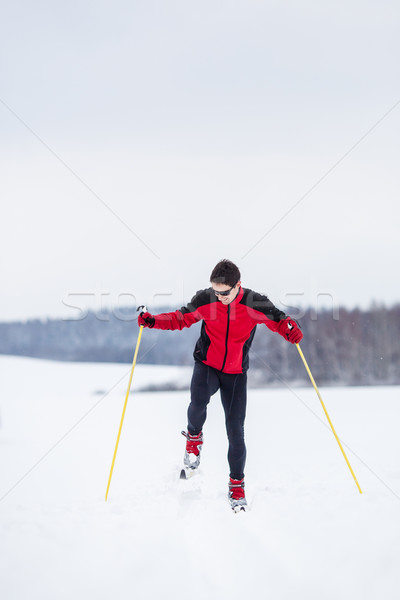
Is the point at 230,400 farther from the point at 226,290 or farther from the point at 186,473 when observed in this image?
the point at 186,473

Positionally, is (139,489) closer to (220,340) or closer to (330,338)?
(220,340)

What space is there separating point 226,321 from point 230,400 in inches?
28.8

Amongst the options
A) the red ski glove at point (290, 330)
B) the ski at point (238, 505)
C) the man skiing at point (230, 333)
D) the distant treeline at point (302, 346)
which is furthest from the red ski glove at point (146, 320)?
the distant treeline at point (302, 346)

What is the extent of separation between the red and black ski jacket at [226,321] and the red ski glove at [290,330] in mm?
46

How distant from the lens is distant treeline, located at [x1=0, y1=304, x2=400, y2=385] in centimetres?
3775

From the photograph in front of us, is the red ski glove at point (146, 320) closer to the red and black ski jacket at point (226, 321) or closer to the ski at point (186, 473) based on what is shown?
the red and black ski jacket at point (226, 321)

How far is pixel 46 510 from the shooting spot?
3652 mm

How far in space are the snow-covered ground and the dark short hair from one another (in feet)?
6.30

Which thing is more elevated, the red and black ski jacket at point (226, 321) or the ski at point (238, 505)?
the red and black ski jacket at point (226, 321)

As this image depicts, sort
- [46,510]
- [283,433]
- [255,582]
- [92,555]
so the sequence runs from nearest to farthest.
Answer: [255,582] < [92,555] < [46,510] < [283,433]

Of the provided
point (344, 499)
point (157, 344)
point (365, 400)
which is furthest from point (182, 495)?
point (157, 344)

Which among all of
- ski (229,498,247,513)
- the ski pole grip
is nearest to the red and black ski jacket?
the ski pole grip

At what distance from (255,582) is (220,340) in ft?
6.06

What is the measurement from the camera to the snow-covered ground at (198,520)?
2.58 meters
